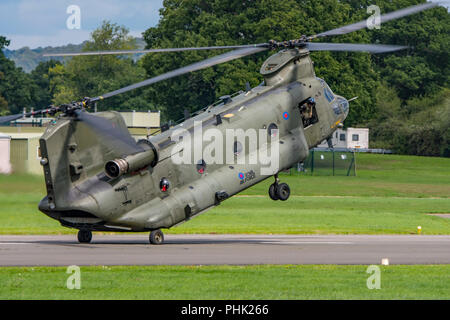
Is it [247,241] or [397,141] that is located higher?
[397,141]

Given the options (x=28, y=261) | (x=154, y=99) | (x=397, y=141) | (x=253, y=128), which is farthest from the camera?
(x=397, y=141)

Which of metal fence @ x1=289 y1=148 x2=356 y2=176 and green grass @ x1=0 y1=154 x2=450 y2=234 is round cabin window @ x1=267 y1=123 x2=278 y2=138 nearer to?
green grass @ x1=0 y1=154 x2=450 y2=234

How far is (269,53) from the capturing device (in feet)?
299

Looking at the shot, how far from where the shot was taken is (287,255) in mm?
28000

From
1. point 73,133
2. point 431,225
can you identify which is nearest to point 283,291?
point 73,133

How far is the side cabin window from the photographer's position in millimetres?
34750

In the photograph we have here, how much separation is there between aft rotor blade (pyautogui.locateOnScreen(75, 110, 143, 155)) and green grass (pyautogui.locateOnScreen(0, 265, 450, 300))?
6.05 metres

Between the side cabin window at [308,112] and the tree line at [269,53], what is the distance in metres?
51.4

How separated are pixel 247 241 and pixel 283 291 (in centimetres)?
1335

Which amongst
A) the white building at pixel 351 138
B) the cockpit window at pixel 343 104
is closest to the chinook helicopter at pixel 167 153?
the cockpit window at pixel 343 104

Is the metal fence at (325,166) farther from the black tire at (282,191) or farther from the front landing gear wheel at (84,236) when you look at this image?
the front landing gear wheel at (84,236)

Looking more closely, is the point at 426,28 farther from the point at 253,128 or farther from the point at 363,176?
the point at 253,128

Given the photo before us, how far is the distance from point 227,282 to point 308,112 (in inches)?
582

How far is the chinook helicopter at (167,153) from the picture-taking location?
27859 mm
